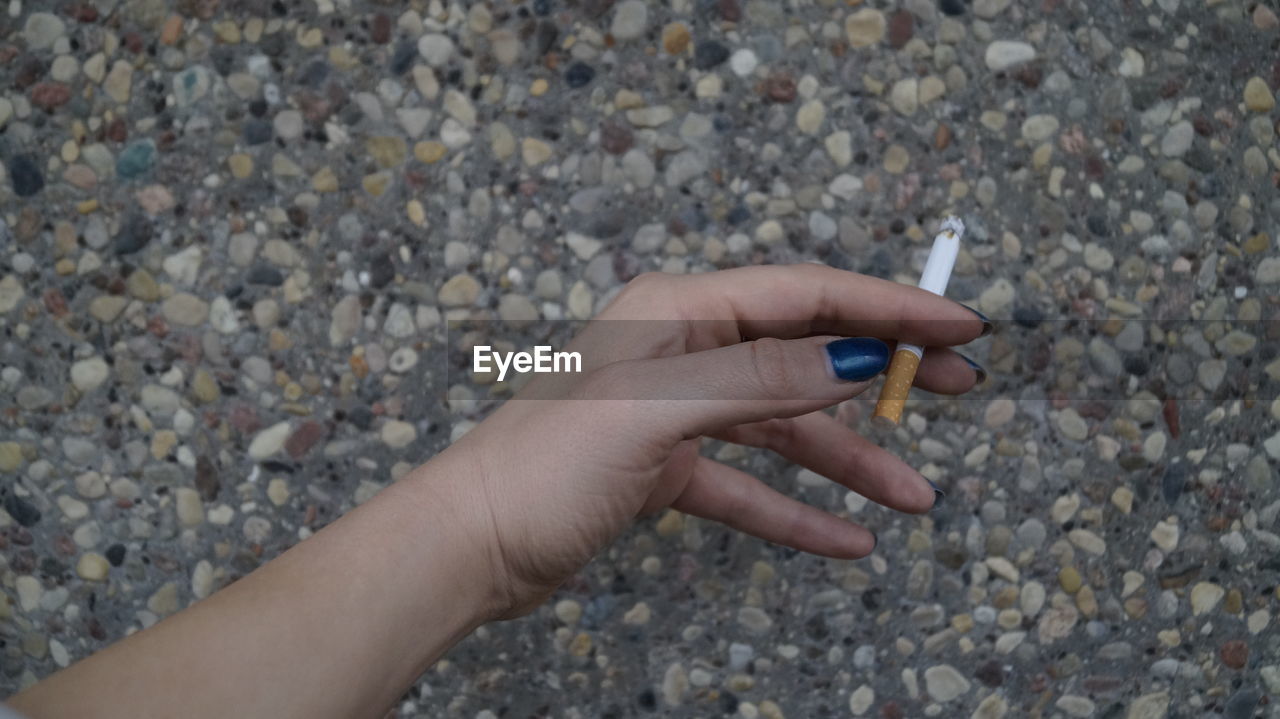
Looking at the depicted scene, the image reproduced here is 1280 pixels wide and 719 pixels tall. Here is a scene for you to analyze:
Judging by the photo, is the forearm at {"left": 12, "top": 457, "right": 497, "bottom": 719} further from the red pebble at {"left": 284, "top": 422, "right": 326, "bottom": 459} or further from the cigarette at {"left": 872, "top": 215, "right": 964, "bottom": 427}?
the cigarette at {"left": 872, "top": 215, "right": 964, "bottom": 427}

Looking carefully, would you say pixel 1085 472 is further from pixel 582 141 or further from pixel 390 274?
pixel 390 274

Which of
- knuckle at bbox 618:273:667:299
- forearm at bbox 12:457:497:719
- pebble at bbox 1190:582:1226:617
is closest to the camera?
forearm at bbox 12:457:497:719

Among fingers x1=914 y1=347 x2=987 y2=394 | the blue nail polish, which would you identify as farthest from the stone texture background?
the blue nail polish

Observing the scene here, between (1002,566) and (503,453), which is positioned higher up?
(503,453)

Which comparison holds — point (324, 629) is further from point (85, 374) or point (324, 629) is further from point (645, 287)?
point (85, 374)

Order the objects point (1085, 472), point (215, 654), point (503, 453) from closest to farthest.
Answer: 1. point (215, 654)
2. point (503, 453)
3. point (1085, 472)

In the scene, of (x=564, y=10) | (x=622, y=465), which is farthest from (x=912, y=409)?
(x=564, y=10)
